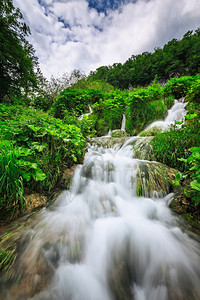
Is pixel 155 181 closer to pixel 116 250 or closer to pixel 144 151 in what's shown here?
pixel 144 151

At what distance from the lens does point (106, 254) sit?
1438 millimetres

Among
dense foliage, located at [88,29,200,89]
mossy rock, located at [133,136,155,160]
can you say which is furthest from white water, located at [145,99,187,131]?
dense foliage, located at [88,29,200,89]

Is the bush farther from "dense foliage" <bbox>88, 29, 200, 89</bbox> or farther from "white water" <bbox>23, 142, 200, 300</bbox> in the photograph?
"dense foliage" <bbox>88, 29, 200, 89</bbox>

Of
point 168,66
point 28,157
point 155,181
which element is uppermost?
point 168,66

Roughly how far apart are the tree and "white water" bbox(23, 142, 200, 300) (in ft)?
A: 21.2

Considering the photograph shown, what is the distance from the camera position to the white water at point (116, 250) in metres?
1.09

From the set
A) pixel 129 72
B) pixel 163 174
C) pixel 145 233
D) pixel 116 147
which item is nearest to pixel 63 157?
pixel 145 233

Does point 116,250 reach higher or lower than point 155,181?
lower

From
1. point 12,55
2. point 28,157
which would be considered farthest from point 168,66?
point 28,157

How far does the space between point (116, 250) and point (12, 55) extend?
808cm

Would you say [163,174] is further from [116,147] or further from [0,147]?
[0,147]

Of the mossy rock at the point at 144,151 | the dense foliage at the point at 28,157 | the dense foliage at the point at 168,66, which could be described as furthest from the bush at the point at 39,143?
the dense foliage at the point at 168,66

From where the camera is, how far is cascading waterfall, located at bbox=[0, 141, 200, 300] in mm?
1061

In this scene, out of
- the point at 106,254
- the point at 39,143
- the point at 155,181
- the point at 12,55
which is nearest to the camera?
the point at 106,254
